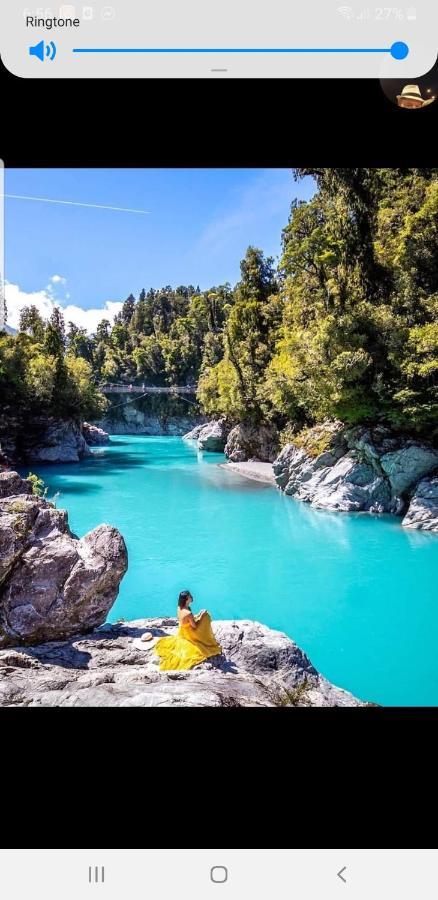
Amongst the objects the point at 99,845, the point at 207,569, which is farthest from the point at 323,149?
the point at 207,569

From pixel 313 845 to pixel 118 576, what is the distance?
10.3 ft

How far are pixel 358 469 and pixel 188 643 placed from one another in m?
9.35

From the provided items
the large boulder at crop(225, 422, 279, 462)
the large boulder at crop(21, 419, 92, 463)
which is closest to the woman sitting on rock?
the large boulder at crop(225, 422, 279, 462)

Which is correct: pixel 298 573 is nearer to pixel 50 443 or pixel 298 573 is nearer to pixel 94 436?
pixel 50 443

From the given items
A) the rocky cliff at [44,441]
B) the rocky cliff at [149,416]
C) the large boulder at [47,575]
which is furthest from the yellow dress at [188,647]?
the rocky cliff at [149,416]

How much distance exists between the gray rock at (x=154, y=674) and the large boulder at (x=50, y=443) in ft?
65.1

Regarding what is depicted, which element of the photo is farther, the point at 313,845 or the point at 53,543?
the point at 53,543

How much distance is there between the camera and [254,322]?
73.4ft

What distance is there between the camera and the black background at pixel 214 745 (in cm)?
136

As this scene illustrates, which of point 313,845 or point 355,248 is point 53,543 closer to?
point 313,845

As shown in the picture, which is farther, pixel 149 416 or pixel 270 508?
pixel 149 416

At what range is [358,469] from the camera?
482 inches

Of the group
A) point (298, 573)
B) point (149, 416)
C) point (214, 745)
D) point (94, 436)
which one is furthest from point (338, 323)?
point (149, 416)
